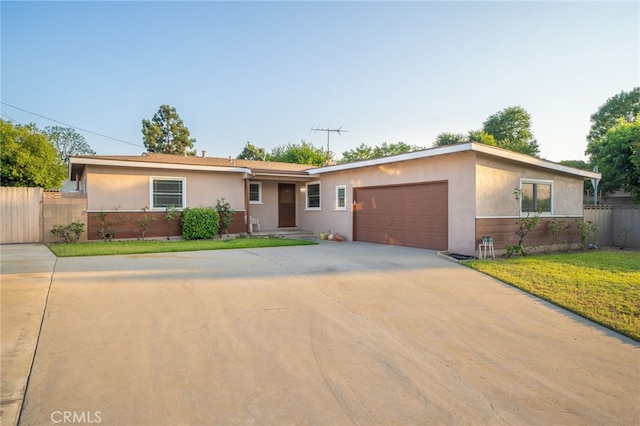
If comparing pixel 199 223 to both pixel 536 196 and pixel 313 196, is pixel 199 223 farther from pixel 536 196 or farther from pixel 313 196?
pixel 536 196

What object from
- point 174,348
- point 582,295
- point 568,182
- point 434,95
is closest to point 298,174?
point 434,95

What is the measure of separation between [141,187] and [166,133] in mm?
34354

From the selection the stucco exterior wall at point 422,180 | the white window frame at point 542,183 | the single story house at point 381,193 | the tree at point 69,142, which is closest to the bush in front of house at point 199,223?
the single story house at point 381,193

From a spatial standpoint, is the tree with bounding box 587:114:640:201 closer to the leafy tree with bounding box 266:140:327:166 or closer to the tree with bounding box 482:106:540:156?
the tree with bounding box 482:106:540:156

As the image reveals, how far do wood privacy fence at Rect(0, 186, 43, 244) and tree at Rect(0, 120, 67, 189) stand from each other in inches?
402

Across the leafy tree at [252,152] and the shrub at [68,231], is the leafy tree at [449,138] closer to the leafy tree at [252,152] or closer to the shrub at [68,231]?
the leafy tree at [252,152]

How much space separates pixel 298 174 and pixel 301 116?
1282 cm

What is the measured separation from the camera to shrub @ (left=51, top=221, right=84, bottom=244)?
12.3 metres

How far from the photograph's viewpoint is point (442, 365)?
336cm

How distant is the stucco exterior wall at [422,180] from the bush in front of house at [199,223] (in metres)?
4.70

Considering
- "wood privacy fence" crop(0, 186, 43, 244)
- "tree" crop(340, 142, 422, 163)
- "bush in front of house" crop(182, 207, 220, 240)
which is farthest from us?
"tree" crop(340, 142, 422, 163)

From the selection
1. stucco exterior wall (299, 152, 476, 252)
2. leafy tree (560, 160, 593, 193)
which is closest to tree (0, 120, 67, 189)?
stucco exterior wall (299, 152, 476, 252)

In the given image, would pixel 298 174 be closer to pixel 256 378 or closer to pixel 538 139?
pixel 256 378

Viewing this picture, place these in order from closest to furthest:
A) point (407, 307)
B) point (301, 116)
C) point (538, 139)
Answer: point (407, 307) < point (301, 116) < point (538, 139)
